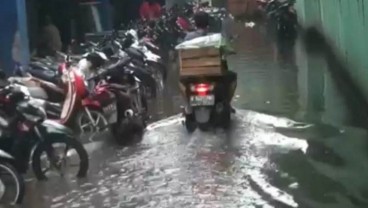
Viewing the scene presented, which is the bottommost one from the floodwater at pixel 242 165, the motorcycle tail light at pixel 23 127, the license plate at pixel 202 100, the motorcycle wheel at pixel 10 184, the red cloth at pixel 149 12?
the floodwater at pixel 242 165

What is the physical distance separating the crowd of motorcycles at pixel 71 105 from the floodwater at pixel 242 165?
288 millimetres

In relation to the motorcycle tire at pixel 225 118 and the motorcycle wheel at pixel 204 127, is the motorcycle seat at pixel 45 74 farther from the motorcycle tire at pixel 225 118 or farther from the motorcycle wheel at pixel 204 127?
the motorcycle tire at pixel 225 118

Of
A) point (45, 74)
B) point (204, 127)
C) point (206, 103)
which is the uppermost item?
point (45, 74)

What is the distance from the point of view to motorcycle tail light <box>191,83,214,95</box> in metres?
12.2

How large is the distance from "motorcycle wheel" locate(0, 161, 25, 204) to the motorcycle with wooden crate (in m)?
4.17

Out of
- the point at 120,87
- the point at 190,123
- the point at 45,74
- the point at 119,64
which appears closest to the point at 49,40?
the point at 45,74

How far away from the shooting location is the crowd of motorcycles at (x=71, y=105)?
9.30m

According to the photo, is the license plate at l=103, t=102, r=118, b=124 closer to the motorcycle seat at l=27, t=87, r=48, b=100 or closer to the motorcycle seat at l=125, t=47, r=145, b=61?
the motorcycle seat at l=27, t=87, r=48, b=100

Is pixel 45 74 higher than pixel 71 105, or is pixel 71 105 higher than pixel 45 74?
pixel 45 74

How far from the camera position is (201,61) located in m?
12.4

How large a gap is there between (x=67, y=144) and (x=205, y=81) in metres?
3.39

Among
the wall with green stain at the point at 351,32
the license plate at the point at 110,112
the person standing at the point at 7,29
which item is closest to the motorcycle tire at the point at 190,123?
the license plate at the point at 110,112

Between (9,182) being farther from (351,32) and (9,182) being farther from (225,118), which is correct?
(351,32)

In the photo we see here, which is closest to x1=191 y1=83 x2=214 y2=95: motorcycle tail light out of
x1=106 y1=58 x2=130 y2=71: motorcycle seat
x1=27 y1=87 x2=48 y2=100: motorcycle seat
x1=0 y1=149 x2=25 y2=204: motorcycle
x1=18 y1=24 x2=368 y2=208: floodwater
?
x1=18 y1=24 x2=368 y2=208: floodwater
